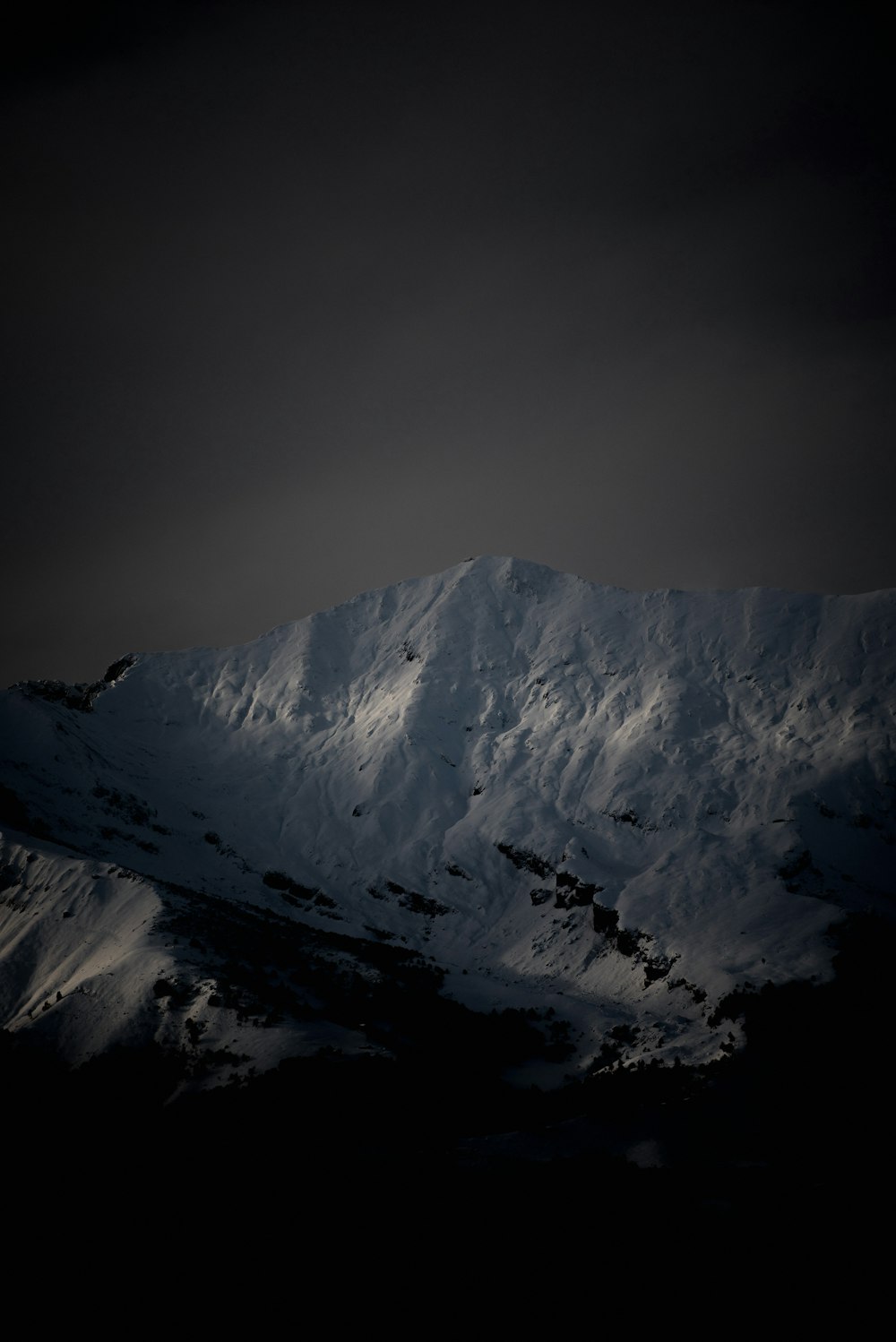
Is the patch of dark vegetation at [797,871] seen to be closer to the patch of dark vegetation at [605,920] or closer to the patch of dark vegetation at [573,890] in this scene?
the patch of dark vegetation at [605,920]

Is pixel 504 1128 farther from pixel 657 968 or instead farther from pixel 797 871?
pixel 797 871

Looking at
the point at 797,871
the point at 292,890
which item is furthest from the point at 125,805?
the point at 797,871

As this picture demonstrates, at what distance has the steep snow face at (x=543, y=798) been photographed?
115 meters

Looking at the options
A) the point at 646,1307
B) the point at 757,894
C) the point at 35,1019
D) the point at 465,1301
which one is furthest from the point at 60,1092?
the point at 757,894

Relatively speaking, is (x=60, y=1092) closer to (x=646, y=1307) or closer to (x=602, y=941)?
(x=646, y=1307)

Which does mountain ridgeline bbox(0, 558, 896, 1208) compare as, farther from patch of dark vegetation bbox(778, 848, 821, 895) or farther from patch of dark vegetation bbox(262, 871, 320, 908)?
patch of dark vegetation bbox(262, 871, 320, 908)

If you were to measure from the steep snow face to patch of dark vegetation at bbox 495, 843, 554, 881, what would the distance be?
412 millimetres

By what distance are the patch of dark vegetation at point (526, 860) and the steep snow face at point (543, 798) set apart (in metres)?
0.41

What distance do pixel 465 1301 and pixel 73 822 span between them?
107 meters

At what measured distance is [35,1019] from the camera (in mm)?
92500

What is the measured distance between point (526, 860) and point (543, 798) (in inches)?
554

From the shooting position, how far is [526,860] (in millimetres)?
146000

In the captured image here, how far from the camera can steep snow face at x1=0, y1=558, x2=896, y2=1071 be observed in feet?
379

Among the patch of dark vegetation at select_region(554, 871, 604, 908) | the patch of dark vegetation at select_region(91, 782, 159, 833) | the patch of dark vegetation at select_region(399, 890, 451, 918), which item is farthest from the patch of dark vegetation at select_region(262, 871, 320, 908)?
the patch of dark vegetation at select_region(554, 871, 604, 908)
